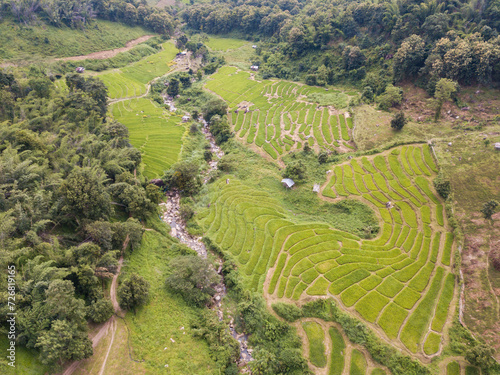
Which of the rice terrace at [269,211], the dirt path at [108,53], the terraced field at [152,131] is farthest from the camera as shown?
the dirt path at [108,53]

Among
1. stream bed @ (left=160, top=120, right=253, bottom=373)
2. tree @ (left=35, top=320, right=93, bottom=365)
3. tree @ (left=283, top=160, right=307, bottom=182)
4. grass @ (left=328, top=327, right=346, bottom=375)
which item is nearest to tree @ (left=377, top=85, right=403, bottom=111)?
tree @ (left=283, top=160, right=307, bottom=182)

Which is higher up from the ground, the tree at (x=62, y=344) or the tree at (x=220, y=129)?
the tree at (x=220, y=129)

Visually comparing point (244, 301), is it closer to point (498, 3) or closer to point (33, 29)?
point (498, 3)

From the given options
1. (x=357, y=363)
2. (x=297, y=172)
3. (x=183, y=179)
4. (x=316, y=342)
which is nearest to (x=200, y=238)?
(x=183, y=179)

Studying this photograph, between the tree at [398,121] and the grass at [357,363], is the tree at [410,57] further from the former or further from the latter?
the grass at [357,363]

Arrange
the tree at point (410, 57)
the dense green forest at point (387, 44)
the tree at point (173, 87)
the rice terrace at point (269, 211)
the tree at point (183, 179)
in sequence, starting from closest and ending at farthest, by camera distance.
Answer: the rice terrace at point (269, 211)
the tree at point (183, 179)
the dense green forest at point (387, 44)
the tree at point (410, 57)
the tree at point (173, 87)

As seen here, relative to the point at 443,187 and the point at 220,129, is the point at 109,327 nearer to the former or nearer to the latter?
the point at 220,129

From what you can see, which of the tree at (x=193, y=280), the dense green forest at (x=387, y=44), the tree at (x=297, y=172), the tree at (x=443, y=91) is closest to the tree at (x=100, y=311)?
the tree at (x=193, y=280)
